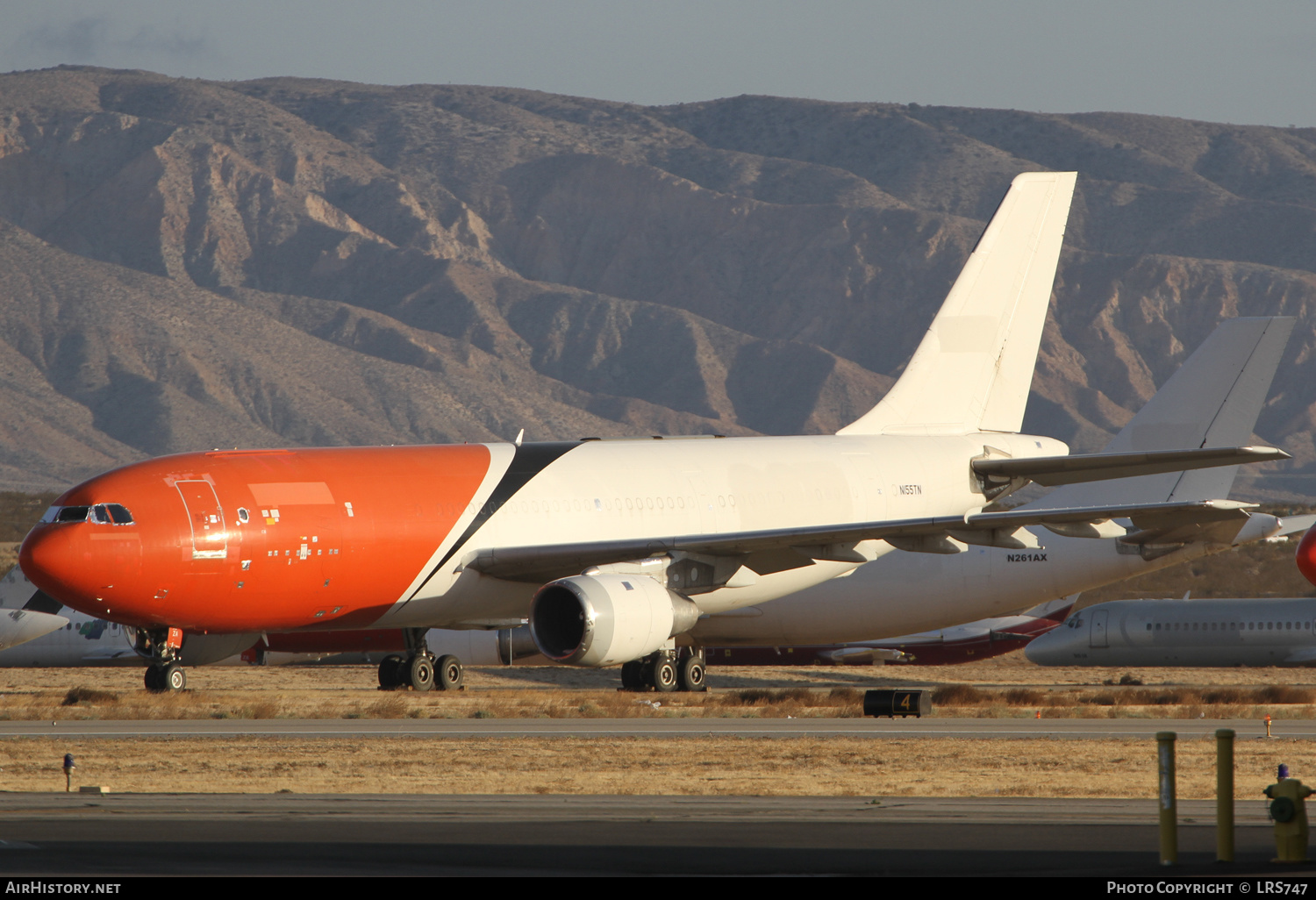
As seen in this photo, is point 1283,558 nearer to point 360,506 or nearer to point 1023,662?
point 1023,662

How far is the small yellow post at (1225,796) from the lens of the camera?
1184 centimetres

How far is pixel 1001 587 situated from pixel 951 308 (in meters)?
6.65

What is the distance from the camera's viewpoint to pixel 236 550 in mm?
28828

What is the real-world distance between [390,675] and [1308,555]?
18.9m

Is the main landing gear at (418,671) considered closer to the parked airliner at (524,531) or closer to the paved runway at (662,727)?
the parked airliner at (524,531)

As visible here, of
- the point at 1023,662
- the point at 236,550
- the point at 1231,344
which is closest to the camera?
the point at 236,550

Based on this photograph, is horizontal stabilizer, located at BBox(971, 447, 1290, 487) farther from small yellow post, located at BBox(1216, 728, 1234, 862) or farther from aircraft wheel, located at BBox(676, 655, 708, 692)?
small yellow post, located at BBox(1216, 728, 1234, 862)

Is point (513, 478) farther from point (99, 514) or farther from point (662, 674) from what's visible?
point (99, 514)

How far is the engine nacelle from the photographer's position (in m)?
29.5

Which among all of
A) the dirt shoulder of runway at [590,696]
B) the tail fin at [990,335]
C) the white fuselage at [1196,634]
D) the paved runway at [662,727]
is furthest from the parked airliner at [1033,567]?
the paved runway at [662,727]

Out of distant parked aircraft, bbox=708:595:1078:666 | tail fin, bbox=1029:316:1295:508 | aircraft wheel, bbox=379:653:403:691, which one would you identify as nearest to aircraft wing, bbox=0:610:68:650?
distant parked aircraft, bbox=708:595:1078:666

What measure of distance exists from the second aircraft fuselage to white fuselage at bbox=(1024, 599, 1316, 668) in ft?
54.3

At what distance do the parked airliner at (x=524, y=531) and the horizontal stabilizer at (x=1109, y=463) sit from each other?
0.22ft
